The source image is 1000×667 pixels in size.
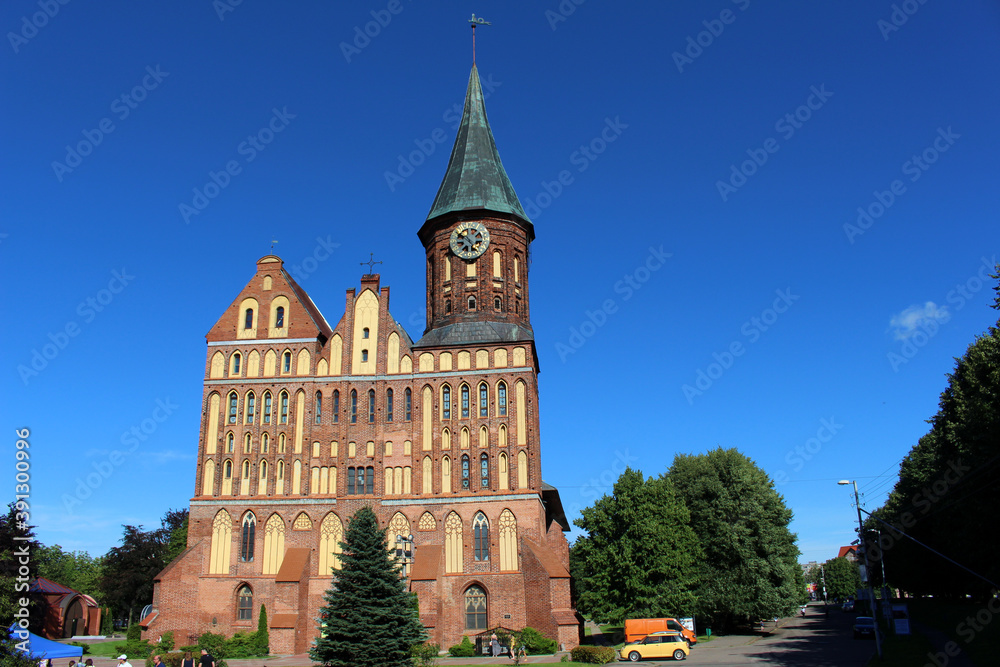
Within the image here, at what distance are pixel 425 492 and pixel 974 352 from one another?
106ft

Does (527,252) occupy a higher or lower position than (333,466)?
higher

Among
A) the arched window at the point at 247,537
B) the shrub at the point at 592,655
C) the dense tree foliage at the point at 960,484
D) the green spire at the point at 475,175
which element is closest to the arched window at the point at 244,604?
the arched window at the point at 247,537

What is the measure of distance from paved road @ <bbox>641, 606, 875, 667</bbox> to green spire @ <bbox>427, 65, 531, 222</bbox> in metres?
30.3

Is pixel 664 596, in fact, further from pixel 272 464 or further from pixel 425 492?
pixel 272 464

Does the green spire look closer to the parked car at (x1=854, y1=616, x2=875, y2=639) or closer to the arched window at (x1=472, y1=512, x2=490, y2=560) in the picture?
the arched window at (x1=472, y1=512, x2=490, y2=560)

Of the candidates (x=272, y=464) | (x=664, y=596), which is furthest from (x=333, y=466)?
(x=664, y=596)

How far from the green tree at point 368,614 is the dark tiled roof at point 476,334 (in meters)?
18.7

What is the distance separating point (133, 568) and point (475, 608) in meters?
36.8

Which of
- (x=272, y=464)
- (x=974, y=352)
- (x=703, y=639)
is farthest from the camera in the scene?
(x=703, y=639)

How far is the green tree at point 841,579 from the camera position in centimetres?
13688

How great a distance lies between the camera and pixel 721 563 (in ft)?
168

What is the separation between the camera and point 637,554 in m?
46.8

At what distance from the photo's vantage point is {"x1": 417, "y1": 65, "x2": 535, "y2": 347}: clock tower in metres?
48.4

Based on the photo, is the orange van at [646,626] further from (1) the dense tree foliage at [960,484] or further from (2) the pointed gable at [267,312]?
(2) the pointed gable at [267,312]
